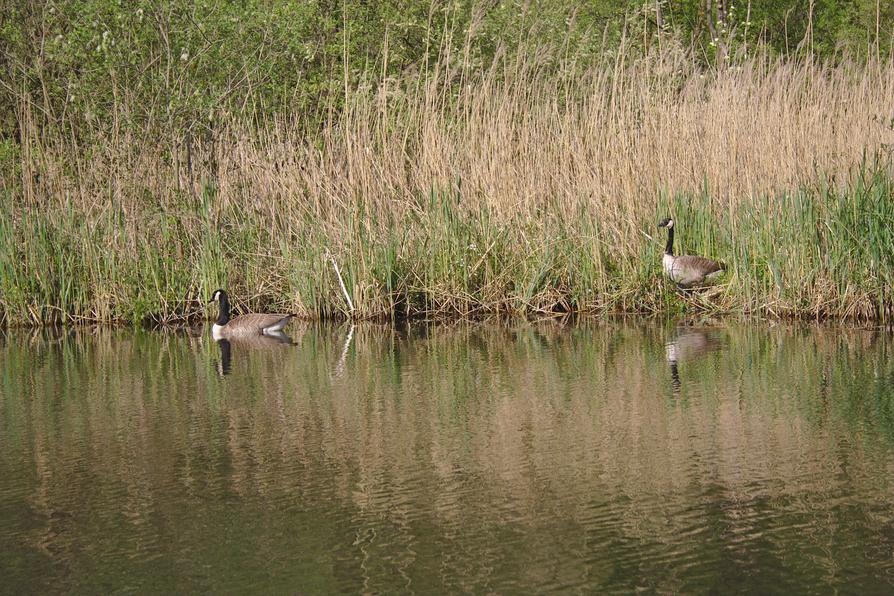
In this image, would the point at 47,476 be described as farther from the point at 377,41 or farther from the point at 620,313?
the point at 377,41

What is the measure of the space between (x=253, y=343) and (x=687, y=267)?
3.55 metres

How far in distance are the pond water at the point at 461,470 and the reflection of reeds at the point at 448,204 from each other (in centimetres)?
204

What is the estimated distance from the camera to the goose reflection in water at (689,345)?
752cm

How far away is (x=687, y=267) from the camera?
31.7 feet

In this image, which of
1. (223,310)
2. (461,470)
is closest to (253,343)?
(223,310)

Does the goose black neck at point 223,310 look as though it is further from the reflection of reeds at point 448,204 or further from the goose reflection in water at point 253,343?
the reflection of reeds at point 448,204

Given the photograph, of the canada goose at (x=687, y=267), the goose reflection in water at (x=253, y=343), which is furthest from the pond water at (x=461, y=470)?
the canada goose at (x=687, y=267)

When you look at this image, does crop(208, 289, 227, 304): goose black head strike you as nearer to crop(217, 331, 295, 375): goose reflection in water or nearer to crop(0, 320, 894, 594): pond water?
crop(217, 331, 295, 375): goose reflection in water

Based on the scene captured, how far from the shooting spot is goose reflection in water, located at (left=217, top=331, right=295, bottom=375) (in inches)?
344

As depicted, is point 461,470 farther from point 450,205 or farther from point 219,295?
point 450,205

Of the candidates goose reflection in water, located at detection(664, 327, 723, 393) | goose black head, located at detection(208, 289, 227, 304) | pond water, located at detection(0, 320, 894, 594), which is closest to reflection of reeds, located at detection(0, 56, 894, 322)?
goose black head, located at detection(208, 289, 227, 304)

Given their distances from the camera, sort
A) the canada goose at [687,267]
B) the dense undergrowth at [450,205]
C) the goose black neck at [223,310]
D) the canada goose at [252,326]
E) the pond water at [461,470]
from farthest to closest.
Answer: the dense undergrowth at [450,205] < the goose black neck at [223,310] < the canada goose at [687,267] < the canada goose at [252,326] < the pond water at [461,470]

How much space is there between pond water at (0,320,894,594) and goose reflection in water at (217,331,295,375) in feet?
1.49

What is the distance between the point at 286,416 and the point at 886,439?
2.91 m
